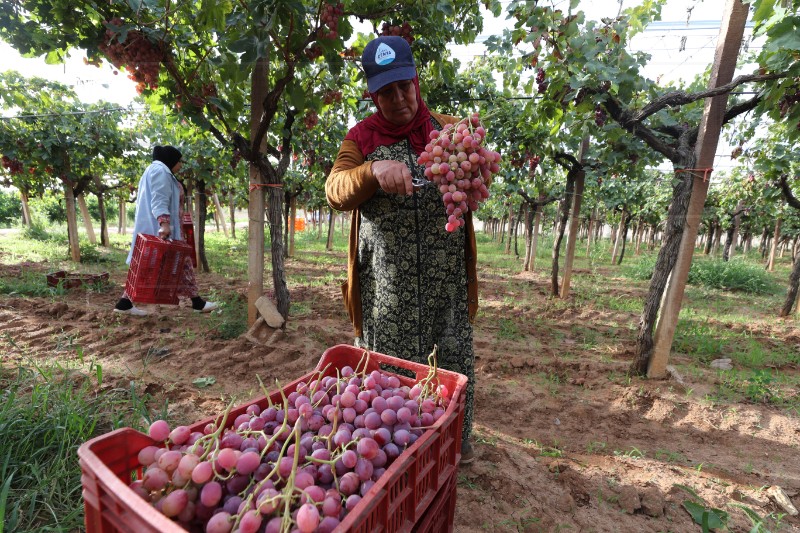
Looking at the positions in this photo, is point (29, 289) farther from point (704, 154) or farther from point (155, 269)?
point (704, 154)

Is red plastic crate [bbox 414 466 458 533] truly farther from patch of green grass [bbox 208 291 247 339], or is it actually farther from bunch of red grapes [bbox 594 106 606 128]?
bunch of red grapes [bbox 594 106 606 128]

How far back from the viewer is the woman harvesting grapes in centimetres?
161

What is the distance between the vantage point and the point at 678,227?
348cm

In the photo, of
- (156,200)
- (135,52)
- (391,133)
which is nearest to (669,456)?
(391,133)

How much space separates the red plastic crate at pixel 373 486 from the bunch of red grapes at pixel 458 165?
0.61 m

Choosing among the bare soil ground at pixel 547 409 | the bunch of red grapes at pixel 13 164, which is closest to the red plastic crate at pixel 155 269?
the bare soil ground at pixel 547 409

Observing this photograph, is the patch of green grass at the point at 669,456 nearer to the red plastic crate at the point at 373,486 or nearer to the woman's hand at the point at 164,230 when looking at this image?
the red plastic crate at the point at 373,486

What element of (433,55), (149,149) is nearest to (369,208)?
(433,55)

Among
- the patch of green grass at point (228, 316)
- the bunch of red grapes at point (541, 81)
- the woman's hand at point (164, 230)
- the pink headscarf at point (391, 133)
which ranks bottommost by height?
the patch of green grass at point (228, 316)

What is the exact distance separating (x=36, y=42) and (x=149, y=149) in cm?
704

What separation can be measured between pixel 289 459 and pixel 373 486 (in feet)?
0.66

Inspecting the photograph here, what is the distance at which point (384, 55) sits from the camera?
155 cm

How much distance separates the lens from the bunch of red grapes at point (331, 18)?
2715 millimetres

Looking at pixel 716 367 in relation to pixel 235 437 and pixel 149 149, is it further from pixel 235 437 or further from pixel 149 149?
pixel 149 149
